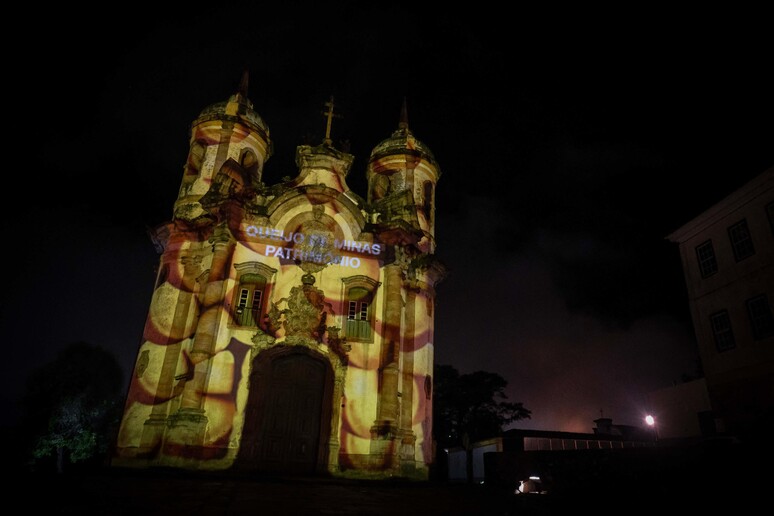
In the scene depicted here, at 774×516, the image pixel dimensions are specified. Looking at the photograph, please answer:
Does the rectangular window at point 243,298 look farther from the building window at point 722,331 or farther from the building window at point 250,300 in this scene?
the building window at point 722,331

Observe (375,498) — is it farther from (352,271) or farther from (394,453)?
(352,271)

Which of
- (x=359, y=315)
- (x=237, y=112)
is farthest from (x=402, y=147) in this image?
(x=359, y=315)

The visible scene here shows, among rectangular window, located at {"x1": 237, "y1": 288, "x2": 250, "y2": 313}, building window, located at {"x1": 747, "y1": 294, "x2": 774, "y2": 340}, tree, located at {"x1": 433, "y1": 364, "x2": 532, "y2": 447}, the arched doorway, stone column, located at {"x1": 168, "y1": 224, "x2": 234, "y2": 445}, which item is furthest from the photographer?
tree, located at {"x1": 433, "y1": 364, "x2": 532, "y2": 447}

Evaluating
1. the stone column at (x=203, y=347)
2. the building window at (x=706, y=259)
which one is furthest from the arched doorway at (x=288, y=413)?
the building window at (x=706, y=259)

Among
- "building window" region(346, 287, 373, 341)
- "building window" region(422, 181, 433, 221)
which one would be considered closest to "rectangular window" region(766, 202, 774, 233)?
"building window" region(422, 181, 433, 221)

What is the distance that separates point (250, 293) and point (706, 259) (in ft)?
60.8

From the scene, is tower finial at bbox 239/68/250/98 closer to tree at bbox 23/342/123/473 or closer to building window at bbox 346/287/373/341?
building window at bbox 346/287/373/341

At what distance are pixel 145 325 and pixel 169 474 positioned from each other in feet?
24.2

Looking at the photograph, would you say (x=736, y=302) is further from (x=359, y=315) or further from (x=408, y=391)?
(x=359, y=315)

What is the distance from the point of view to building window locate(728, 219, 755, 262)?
18125mm

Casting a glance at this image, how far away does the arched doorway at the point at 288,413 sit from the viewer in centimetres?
1541

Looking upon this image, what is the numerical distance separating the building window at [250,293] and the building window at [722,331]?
17.4 metres

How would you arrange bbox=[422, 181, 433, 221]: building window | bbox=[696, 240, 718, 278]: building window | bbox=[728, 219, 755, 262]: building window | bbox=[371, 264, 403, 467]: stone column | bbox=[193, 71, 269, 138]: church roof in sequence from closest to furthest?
bbox=[371, 264, 403, 467]: stone column → bbox=[728, 219, 755, 262]: building window → bbox=[696, 240, 718, 278]: building window → bbox=[193, 71, 269, 138]: church roof → bbox=[422, 181, 433, 221]: building window

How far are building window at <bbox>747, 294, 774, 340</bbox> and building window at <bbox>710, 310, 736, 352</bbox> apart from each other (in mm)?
985
